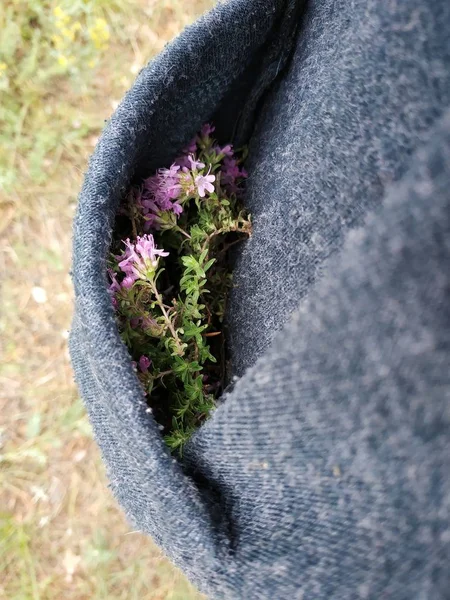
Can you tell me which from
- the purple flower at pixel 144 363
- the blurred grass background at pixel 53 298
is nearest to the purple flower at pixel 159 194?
the purple flower at pixel 144 363

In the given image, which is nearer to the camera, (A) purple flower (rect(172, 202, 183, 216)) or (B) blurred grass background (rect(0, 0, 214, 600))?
(A) purple flower (rect(172, 202, 183, 216))

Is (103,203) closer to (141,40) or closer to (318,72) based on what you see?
(318,72)

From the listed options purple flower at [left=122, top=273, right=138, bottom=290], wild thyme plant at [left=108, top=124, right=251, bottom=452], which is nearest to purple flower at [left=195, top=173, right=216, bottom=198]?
wild thyme plant at [left=108, top=124, right=251, bottom=452]

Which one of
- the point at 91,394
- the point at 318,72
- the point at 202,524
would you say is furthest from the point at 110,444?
the point at 318,72

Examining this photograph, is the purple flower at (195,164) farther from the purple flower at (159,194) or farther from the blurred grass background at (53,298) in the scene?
the blurred grass background at (53,298)

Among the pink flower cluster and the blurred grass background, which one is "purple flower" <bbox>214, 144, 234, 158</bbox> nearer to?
the pink flower cluster

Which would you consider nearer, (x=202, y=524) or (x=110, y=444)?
(x=202, y=524)

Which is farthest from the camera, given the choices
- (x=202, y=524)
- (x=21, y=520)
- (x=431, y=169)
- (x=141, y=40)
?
(x=141, y=40)
